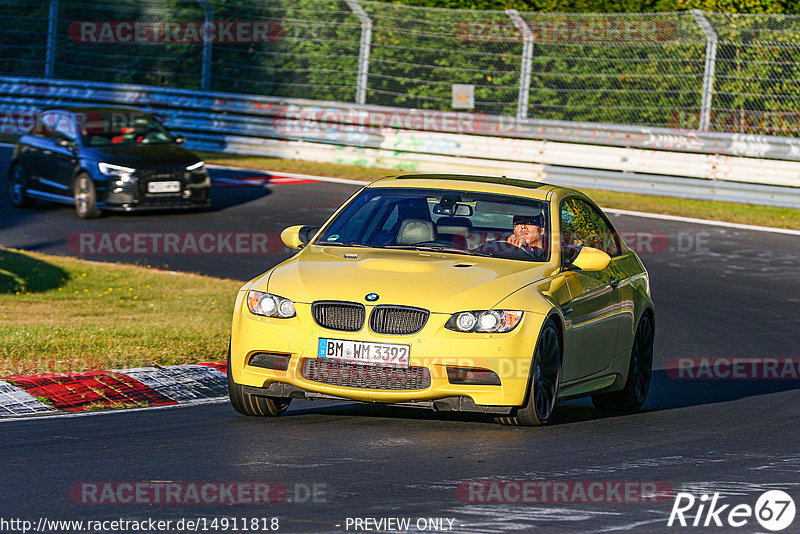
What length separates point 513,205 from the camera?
30.7 ft

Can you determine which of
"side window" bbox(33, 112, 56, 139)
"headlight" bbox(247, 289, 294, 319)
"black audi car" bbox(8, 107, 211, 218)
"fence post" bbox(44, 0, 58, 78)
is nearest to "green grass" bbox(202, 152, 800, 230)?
"black audi car" bbox(8, 107, 211, 218)

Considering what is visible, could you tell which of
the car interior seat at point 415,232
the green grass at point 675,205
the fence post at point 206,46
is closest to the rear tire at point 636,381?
the car interior seat at point 415,232

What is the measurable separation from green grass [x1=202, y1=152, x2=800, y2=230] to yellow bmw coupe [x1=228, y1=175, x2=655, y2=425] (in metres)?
11.9

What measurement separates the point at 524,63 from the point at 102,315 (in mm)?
13178

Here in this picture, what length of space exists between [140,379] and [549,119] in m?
16.1

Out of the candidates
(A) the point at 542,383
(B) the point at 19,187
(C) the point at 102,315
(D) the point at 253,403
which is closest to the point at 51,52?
(B) the point at 19,187

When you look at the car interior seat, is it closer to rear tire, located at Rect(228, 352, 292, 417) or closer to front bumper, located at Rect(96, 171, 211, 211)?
rear tire, located at Rect(228, 352, 292, 417)

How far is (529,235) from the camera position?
29.9ft

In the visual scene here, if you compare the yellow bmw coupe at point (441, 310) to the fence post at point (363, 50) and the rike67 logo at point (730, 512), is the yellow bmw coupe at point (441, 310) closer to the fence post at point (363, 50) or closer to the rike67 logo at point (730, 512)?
the rike67 logo at point (730, 512)

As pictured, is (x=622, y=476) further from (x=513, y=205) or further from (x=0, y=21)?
(x=0, y=21)

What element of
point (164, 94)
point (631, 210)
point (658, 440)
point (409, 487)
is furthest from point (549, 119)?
point (409, 487)

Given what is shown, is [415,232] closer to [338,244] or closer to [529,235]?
[338,244]

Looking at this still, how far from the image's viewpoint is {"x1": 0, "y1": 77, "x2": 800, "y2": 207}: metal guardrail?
2228 cm

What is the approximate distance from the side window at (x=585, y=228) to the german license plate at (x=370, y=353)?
1.85 metres
